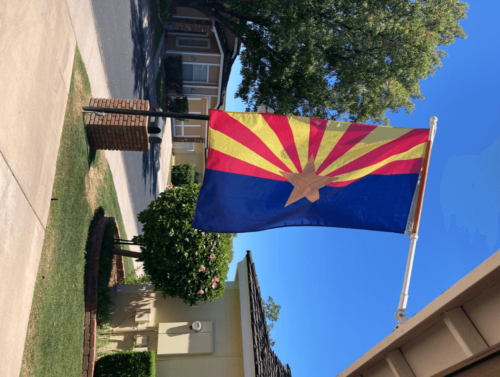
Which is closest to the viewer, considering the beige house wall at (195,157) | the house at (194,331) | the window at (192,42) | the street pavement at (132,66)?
the house at (194,331)

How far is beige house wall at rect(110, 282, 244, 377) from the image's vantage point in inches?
459

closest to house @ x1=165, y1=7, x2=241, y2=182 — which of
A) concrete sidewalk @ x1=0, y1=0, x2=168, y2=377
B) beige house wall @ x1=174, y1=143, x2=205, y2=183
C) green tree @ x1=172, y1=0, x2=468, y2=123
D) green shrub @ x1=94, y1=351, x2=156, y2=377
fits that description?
beige house wall @ x1=174, y1=143, x2=205, y2=183

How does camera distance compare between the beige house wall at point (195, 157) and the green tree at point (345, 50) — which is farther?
the beige house wall at point (195, 157)

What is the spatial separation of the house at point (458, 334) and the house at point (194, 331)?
7075 mm

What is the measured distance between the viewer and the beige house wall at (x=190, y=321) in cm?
1165

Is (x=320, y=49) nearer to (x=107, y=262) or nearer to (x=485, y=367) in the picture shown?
(x=107, y=262)

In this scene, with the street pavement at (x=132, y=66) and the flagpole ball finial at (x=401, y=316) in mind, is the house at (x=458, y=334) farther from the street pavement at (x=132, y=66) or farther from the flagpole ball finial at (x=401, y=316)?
the street pavement at (x=132, y=66)

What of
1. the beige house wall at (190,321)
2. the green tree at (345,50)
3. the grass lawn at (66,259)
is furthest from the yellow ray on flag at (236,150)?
the green tree at (345,50)

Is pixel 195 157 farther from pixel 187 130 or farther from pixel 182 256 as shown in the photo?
pixel 182 256

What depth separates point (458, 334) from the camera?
12.5ft

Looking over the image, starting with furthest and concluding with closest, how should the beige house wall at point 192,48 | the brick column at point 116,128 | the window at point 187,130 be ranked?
1. the window at point 187,130
2. the beige house wall at point 192,48
3. the brick column at point 116,128

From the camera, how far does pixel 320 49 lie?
1772 centimetres

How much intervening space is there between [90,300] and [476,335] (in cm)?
911

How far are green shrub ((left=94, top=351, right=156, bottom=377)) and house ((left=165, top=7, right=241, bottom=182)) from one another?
65.1 feet
